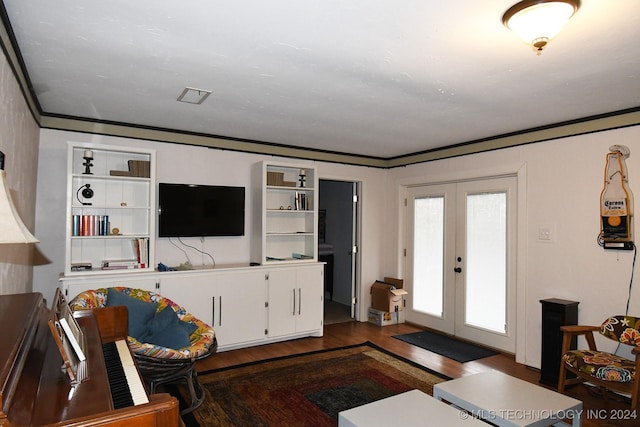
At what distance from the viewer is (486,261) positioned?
4703mm

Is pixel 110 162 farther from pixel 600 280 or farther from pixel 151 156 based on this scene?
pixel 600 280

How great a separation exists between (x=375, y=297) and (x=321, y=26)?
170 inches

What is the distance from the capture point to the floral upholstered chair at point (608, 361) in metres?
2.83

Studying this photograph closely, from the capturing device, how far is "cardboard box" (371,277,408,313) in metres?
5.48

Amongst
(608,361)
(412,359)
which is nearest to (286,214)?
(412,359)

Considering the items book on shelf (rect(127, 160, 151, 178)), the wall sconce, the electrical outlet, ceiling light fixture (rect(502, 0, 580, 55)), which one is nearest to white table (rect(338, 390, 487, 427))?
the wall sconce

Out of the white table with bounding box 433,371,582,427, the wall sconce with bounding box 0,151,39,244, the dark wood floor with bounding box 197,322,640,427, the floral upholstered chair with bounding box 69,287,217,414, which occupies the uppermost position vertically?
the wall sconce with bounding box 0,151,39,244

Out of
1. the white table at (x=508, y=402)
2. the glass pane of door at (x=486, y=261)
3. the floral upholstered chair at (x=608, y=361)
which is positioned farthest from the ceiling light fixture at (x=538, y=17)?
the glass pane of door at (x=486, y=261)

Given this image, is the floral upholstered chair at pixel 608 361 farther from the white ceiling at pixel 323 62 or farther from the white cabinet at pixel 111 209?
the white cabinet at pixel 111 209

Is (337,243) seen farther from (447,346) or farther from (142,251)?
(142,251)

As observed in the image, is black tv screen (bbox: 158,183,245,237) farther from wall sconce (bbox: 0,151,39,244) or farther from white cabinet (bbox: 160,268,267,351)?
wall sconce (bbox: 0,151,39,244)

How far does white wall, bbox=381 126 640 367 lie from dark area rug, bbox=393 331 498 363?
18.5 inches

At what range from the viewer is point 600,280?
142 inches

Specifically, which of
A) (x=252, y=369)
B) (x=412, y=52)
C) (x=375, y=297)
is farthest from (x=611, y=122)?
(x=252, y=369)
